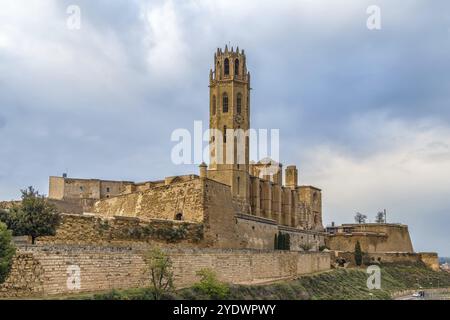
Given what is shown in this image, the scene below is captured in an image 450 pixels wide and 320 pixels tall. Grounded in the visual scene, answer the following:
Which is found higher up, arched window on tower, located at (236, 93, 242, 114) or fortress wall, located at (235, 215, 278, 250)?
arched window on tower, located at (236, 93, 242, 114)

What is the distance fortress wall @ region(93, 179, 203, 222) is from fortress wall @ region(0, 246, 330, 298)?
13.7 feet

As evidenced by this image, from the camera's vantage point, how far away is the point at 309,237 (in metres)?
60.2

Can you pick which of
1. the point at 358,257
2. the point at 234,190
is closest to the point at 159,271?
the point at 234,190

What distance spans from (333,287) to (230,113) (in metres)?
21.3

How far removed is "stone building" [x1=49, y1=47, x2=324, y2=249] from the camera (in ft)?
140

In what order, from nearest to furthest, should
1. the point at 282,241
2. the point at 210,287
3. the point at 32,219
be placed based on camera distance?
the point at 32,219
the point at 210,287
the point at 282,241

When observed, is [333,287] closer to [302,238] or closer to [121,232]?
[302,238]

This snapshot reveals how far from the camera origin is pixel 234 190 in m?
55.8

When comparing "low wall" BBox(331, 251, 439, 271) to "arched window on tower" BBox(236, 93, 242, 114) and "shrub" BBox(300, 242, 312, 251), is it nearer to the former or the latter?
"shrub" BBox(300, 242, 312, 251)

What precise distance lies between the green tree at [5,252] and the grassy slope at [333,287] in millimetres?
2745

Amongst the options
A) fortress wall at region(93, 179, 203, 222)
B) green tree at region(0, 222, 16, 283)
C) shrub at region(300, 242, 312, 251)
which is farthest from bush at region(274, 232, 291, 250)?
green tree at region(0, 222, 16, 283)

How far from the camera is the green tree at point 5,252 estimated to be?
20.4 meters
